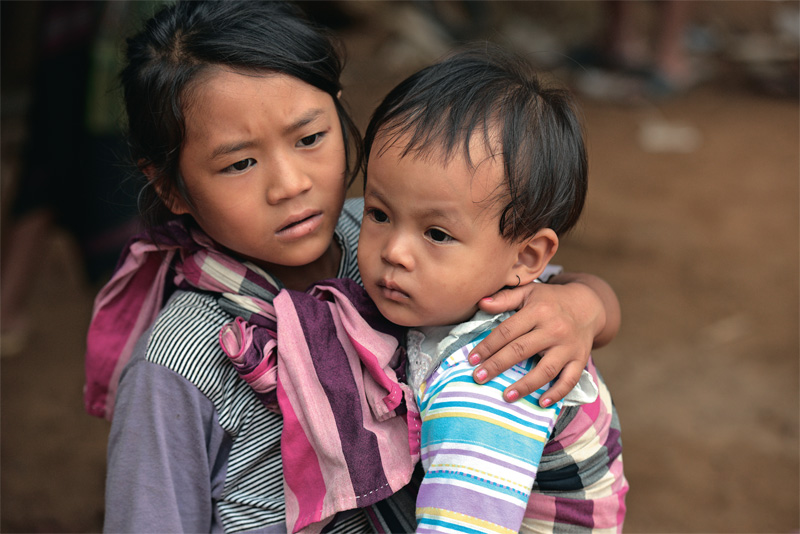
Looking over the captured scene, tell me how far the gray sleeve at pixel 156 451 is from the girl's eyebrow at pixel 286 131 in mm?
395

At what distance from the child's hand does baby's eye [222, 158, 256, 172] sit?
1.62ft

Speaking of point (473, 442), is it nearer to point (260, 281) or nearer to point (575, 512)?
point (575, 512)

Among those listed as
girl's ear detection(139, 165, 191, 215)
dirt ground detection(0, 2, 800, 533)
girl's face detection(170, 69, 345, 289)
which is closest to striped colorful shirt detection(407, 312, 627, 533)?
girl's face detection(170, 69, 345, 289)

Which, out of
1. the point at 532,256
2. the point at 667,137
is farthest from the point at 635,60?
the point at 532,256

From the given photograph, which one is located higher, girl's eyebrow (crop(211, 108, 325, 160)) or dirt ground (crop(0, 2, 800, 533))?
girl's eyebrow (crop(211, 108, 325, 160))

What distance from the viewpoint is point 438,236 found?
4.31ft

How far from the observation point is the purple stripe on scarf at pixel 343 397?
1276 mm

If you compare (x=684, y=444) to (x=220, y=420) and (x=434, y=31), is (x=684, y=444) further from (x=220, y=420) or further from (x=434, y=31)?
(x=434, y=31)

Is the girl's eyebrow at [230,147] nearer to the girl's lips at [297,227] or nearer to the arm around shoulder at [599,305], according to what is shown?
the girl's lips at [297,227]

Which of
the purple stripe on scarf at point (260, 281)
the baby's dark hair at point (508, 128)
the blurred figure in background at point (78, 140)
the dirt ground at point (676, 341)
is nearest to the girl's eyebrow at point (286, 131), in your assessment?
the baby's dark hair at point (508, 128)

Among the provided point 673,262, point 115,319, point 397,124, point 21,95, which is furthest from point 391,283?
point 21,95

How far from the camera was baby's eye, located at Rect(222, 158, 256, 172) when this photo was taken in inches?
54.8

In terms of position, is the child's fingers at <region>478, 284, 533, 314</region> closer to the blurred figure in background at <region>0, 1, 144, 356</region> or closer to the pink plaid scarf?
the pink plaid scarf

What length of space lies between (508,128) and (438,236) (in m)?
0.22
